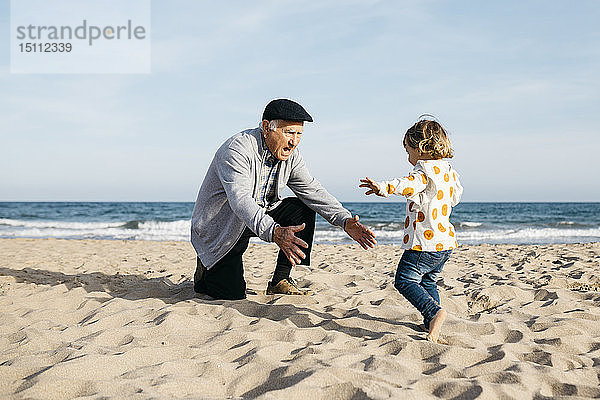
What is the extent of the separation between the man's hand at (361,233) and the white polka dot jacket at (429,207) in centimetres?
36

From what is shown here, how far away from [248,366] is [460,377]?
101cm

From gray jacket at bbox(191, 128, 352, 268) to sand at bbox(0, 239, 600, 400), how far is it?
0.48 meters

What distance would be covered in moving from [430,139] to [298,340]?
1459mm

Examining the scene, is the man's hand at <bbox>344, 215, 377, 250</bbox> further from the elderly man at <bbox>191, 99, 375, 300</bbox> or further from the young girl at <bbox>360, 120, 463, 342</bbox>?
the young girl at <bbox>360, 120, 463, 342</bbox>

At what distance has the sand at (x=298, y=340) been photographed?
2.26 m

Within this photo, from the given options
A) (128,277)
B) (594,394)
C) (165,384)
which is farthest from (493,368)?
(128,277)

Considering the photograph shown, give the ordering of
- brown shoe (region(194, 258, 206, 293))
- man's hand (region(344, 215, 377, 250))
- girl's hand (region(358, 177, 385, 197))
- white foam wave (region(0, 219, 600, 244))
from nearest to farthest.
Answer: girl's hand (region(358, 177, 385, 197)) < man's hand (region(344, 215, 377, 250)) < brown shoe (region(194, 258, 206, 293)) < white foam wave (region(0, 219, 600, 244))

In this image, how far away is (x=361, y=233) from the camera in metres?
3.54

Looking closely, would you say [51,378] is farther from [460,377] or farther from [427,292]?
[427,292]

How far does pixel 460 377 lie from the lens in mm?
2402

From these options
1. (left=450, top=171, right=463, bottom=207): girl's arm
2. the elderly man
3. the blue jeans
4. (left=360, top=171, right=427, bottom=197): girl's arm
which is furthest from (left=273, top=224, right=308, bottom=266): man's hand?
(left=450, top=171, right=463, bottom=207): girl's arm

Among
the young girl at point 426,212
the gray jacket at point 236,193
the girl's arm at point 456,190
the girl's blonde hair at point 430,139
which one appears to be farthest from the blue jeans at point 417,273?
the gray jacket at point 236,193

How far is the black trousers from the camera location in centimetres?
389

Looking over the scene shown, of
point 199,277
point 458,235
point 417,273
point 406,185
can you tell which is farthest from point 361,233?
point 458,235
